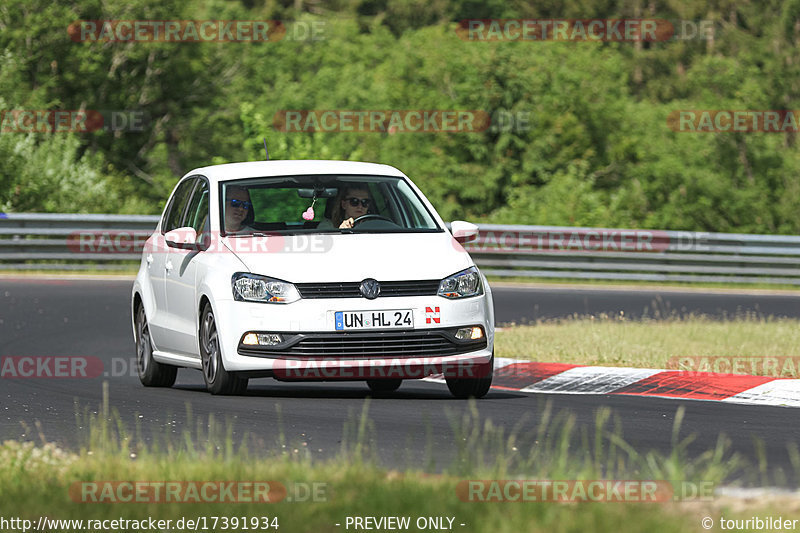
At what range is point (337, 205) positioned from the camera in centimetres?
1141

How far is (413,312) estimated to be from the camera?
1000cm

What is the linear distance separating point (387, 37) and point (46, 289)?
47620 millimetres

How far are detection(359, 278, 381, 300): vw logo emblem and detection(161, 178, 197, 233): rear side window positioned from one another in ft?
8.59

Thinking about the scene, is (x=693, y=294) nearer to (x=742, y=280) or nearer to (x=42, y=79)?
(x=742, y=280)

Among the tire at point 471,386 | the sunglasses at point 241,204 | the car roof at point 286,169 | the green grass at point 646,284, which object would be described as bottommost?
the green grass at point 646,284

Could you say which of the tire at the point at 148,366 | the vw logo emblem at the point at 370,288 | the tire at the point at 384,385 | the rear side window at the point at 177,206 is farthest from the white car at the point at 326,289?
the tire at the point at 384,385

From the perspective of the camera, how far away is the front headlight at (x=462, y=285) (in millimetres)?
10133

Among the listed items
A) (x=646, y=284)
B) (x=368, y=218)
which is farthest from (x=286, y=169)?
(x=646, y=284)

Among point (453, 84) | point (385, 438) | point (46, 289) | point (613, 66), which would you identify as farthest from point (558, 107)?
point (385, 438)

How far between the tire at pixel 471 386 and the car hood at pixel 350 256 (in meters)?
0.85

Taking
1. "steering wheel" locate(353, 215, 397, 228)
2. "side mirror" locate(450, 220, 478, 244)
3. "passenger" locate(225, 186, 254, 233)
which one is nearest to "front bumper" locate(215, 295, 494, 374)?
"side mirror" locate(450, 220, 478, 244)

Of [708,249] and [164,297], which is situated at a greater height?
[164,297]

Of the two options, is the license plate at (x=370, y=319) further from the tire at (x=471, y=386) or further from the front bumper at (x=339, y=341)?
the tire at (x=471, y=386)

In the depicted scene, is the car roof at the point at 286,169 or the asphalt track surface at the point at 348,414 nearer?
the asphalt track surface at the point at 348,414
